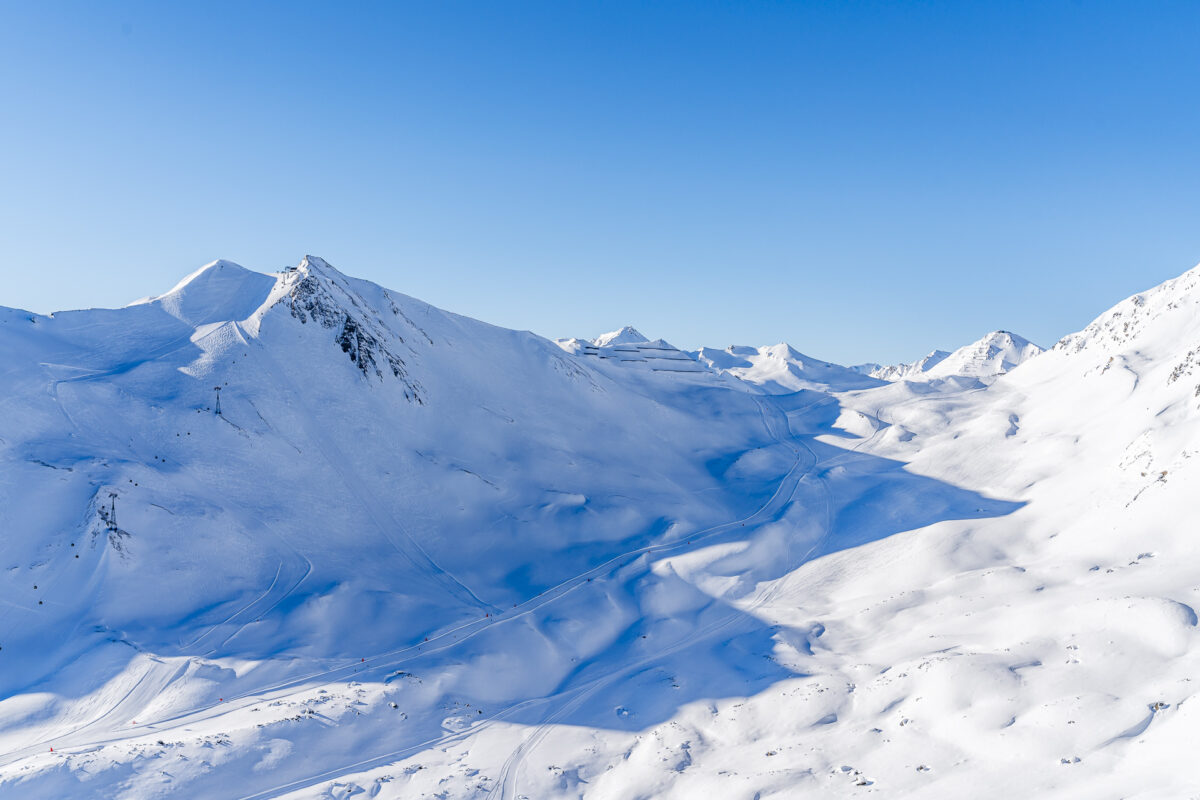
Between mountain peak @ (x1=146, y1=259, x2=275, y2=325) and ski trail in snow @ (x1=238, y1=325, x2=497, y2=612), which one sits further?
mountain peak @ (x1=146, y1=259, x2=275, y2=325)

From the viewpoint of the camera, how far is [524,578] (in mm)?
53031

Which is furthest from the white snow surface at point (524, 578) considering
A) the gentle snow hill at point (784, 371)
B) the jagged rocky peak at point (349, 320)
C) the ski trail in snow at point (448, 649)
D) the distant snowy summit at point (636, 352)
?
the gentle snow hill at point (784, 371)

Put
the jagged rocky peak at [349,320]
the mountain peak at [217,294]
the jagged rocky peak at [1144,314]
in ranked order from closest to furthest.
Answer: the mountain peak at [217,294], the jagged rocky peak at [349,320], the jagged rocky peak at [1144,314]

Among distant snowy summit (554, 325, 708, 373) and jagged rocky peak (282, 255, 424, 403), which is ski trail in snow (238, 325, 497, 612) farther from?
distant snowy summit (554, 325, 708, 373)

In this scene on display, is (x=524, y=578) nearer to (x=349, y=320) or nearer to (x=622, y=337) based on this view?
(x=349, y=320)

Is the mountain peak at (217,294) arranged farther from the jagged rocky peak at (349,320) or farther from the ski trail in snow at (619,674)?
the ski trail in snow at (619,674)

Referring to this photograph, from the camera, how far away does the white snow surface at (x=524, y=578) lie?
2878 cm

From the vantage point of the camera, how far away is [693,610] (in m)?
50.1

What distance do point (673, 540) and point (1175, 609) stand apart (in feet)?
117

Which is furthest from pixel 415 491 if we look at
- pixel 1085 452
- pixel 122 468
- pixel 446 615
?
pixel 1085 452

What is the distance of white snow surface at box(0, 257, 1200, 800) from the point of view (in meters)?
28.8

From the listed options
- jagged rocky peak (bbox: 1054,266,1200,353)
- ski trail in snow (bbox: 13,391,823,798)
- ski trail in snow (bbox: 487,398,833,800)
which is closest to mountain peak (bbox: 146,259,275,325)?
ski trail in snow (bbox: 13,391,823,798)

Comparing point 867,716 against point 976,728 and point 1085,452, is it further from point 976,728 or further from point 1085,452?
point 1085,452

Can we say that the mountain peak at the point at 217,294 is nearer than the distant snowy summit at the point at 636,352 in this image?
Yes
